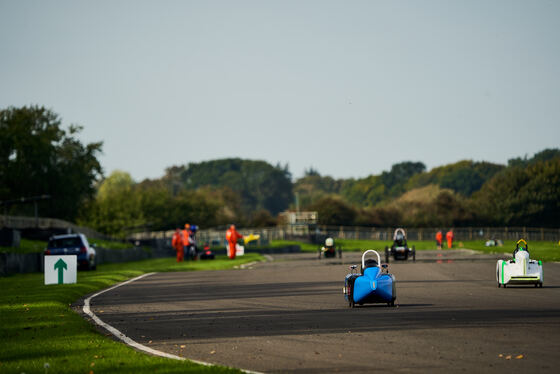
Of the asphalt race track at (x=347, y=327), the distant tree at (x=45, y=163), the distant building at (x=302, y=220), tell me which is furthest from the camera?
the distant building at (x=302, y=220)

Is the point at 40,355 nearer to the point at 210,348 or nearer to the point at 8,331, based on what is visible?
the point at 210,348

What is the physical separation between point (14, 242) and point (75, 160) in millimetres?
52583

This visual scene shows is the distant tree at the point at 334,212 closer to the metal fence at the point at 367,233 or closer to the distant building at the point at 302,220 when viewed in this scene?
the distant building at the point at 302,220

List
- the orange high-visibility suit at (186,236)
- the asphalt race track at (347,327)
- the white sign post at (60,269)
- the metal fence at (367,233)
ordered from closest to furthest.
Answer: the asphalt race track at (347,327), the white sign post at (60,269), the orange high-visibility suit at (186,236), the metal fence at (367,233)

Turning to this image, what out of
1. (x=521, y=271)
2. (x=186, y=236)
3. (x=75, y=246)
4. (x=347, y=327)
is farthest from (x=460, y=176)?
(x=347, y=327)

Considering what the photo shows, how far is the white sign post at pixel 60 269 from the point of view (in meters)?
26.2

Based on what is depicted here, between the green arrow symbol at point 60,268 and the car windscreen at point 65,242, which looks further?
the car windscreen at point 65,242

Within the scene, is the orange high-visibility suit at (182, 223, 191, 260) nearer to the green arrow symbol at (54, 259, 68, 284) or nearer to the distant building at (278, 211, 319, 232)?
the green arrow symbol at (54, 259, 68, 284)

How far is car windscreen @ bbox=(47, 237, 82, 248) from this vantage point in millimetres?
38594

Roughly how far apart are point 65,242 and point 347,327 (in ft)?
90.2

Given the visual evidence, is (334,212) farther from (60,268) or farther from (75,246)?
(60,268)

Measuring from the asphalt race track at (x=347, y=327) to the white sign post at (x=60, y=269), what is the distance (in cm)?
309

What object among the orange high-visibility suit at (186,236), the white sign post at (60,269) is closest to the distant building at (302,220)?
the orange high-visibility suit at (186,236)

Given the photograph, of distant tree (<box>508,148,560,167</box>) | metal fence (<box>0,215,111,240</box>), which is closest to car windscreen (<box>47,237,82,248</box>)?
metal fence (<box>0,215,111,240</box>)
